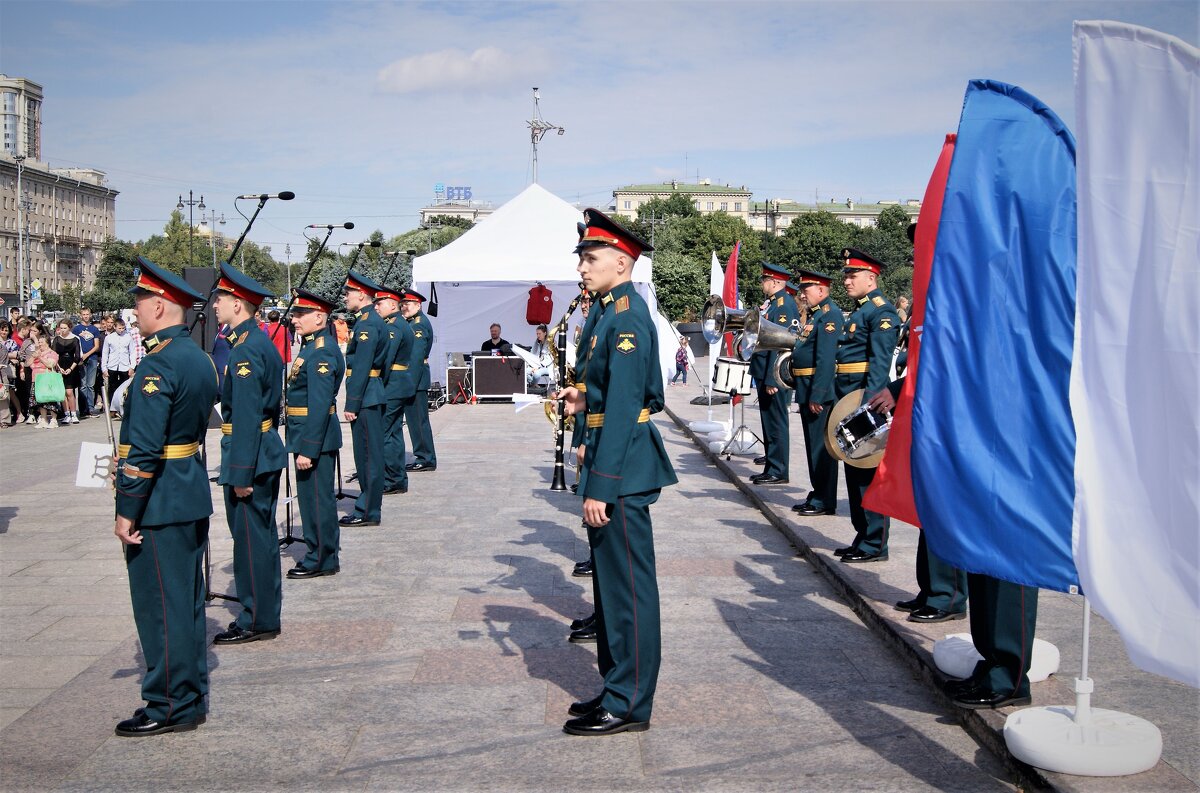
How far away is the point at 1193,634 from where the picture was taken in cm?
331

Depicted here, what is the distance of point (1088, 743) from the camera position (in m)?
4.25

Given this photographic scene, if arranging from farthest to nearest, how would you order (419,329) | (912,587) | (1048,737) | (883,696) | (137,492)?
(419,329) → (912,587) → (883,696) → (137,492) → (1048,737)

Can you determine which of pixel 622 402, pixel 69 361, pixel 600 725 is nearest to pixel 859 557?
pixel 600 725

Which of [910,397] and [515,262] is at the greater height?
[515,262]

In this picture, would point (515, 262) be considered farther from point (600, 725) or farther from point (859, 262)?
point (600, 725)

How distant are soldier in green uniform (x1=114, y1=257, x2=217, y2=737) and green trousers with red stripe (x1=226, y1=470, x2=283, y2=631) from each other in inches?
48.2

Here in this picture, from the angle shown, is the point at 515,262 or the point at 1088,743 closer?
the point at 1088,743

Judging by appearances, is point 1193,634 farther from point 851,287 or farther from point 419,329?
point 419,329

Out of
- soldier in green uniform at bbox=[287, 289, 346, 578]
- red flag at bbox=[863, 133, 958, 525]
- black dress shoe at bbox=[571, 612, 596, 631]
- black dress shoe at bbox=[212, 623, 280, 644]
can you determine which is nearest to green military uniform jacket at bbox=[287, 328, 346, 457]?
soldier in green uniform at bbox=[287, 289, 346, 578]

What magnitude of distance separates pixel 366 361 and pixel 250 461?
4.15 m

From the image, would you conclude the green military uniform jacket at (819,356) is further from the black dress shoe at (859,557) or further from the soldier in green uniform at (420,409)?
the soldier in green uniform at (420,409)

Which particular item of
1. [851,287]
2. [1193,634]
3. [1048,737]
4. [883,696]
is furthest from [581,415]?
[851,287]

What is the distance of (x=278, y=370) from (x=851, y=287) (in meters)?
4.43

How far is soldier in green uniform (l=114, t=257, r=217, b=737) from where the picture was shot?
5.11 meters
